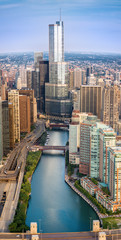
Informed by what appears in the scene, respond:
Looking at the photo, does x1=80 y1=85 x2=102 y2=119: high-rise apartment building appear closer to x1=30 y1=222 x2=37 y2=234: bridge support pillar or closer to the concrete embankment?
the concrete embankment

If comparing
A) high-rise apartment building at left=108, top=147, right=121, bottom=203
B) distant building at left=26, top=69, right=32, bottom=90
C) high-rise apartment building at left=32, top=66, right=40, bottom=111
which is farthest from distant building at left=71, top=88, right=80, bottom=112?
high-rise apartment building at left=108, top=147, right=121, bottom=203

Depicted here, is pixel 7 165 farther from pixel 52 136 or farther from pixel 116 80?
pixel 116 80

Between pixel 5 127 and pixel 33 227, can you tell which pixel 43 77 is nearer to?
pixel 5 127

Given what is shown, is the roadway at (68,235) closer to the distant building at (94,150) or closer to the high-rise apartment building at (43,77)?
the distant building at (94,150)

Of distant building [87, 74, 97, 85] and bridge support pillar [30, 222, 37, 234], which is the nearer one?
bridge support pillar [30, 222, 37, 234]

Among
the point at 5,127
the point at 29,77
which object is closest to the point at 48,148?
the point at 5,127

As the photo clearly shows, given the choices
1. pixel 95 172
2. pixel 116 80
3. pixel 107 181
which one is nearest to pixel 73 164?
pixel 95 172

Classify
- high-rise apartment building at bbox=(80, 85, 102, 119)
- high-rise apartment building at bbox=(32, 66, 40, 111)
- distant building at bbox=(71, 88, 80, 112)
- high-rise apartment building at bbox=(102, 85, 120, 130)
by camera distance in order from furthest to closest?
high-rise apartment building at bbox=(32, 66, 40, 111) → distant building at bbox=(71, 88, 80, 112) → high-rise apartment building at bbox=(80, 85, 102, 119) → high-rise apartment building at bbox=(102, 85, 120, 130)
